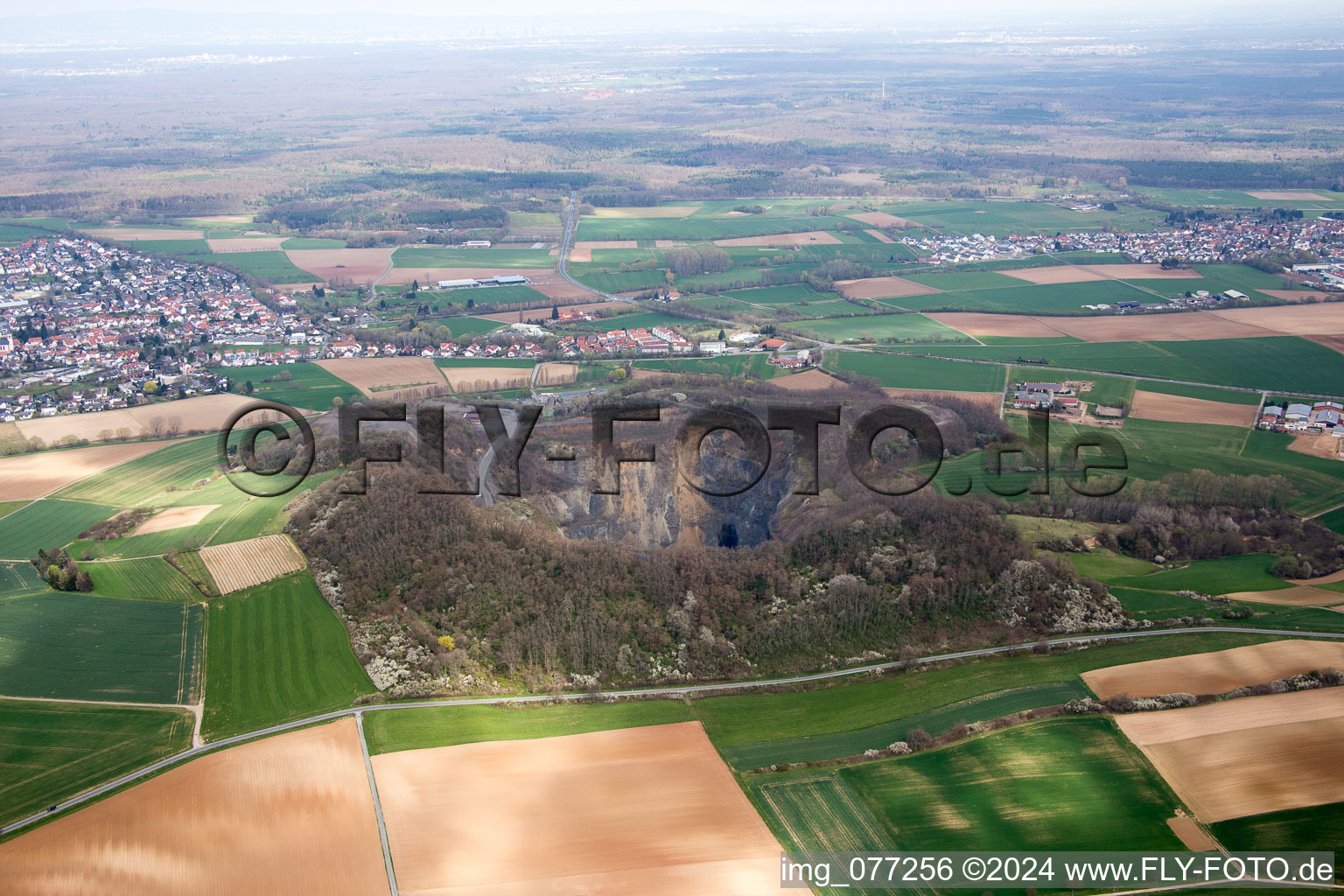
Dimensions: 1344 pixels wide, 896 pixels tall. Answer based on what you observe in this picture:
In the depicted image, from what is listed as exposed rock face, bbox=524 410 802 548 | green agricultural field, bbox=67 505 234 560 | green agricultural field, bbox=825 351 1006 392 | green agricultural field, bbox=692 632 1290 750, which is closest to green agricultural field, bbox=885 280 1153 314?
green agricultural field, bbox=825 351 1006 392

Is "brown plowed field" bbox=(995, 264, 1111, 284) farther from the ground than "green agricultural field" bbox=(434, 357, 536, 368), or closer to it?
farther from the ground

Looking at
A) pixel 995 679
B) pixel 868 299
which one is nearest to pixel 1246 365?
pixel 868 299

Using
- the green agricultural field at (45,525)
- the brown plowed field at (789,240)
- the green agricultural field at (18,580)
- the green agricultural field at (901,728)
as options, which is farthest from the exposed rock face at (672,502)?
the brown plowed field at (789,240)

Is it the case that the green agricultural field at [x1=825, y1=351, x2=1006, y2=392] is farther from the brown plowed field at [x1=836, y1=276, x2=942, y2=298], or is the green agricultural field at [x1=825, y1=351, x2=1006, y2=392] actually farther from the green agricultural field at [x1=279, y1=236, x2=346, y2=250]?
the green agricultural field at [x1=279, y1=236, x2=346, y2=250]

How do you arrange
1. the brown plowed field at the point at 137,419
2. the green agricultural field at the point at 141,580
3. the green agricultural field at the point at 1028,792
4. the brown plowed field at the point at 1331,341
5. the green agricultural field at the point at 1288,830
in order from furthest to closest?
the brown plowed field at the point at 1331,341 → the brown plowed field at the point at 137,419 → the green agricultural field at the point at 141,580 → the green agricultural field at the point at 1028,792 → the green agricultural field at the point at 1288,830

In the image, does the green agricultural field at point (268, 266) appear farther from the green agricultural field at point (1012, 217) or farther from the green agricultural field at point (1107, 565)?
the green agricultural field at point (1107, 565)

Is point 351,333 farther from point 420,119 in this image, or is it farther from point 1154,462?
point 420,119

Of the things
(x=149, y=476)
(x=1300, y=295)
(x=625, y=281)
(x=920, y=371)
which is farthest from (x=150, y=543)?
(x=1300, y=295)
